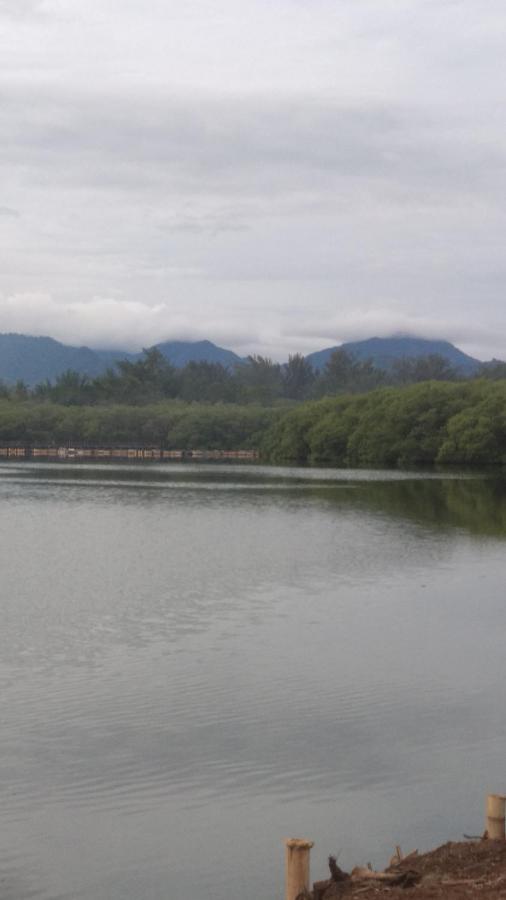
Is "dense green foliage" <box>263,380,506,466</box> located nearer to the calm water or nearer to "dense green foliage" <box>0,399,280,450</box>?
"dense green foliage" <box>0,399,280,450</box>

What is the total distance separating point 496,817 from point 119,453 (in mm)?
165948

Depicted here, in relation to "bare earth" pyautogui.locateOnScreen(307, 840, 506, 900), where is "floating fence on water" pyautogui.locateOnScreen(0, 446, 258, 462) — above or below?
above

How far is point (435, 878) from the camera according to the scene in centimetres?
1024

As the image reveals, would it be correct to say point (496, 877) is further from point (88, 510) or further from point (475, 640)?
point (88, 510)

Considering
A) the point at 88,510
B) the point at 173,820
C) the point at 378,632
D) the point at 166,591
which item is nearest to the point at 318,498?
the point at 88,510

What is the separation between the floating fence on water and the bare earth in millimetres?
144314

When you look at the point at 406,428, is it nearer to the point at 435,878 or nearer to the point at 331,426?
the point at 331,426

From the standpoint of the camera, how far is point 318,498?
215ft

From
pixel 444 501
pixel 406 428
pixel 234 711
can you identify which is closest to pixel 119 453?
pixel 406 428

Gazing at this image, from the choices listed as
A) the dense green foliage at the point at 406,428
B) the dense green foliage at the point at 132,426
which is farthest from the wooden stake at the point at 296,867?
the dense green foliage at the point at 132,426

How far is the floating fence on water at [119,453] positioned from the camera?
6358 inches

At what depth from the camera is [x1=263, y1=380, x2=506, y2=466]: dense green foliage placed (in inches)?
4441

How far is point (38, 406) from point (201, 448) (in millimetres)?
37762

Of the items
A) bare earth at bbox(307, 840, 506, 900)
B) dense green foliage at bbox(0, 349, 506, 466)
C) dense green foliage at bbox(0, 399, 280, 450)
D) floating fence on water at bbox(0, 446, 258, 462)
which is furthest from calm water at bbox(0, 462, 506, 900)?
dense green foliage at bbox(0, 399, 280, 450)
